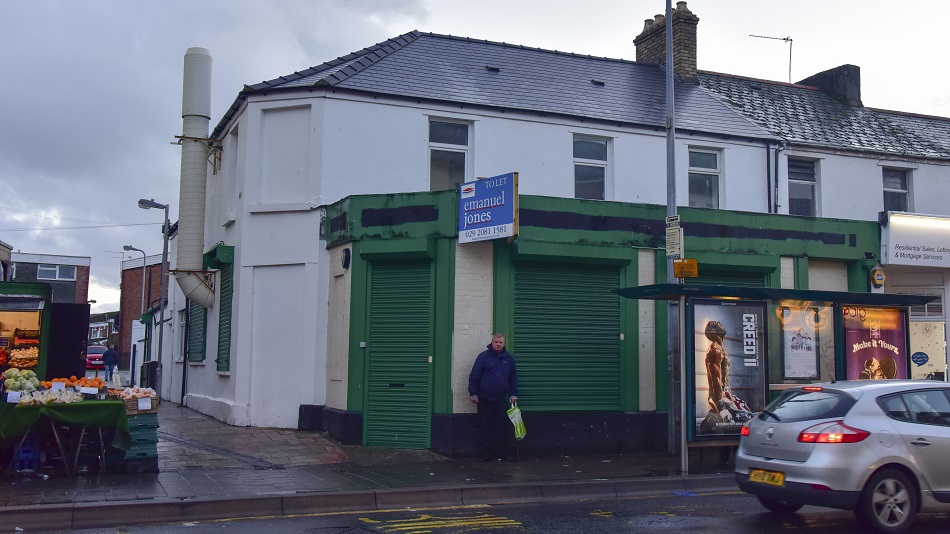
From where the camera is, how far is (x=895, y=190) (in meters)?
22.2

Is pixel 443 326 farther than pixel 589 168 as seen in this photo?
No

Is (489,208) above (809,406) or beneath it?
above

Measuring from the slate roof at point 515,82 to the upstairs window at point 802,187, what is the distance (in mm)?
1213

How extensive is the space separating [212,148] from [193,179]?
3.47 ft

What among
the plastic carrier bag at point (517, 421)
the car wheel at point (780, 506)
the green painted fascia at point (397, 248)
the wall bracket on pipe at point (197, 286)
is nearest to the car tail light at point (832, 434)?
the car wheel at point (780, 506)

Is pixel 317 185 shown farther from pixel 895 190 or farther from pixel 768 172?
pixel 895 190

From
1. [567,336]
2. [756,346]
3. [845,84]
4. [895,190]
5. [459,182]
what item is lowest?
[756,346]

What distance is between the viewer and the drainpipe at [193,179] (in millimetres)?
19469

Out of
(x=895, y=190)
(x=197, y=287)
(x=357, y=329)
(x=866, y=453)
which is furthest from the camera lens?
(x=895, y=190)

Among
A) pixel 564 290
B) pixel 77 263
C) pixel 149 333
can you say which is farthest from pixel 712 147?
pixel 77 263

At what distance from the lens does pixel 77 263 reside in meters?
66.8

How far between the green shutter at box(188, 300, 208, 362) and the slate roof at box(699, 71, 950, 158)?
46.5ft

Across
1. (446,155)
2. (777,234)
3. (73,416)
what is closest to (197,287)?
(446,155)

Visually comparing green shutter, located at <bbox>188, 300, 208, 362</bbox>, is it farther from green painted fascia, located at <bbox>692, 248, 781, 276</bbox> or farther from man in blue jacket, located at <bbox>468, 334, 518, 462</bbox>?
green painted fascia, located at <bbox>692, 248, 781, 276</bbox>
